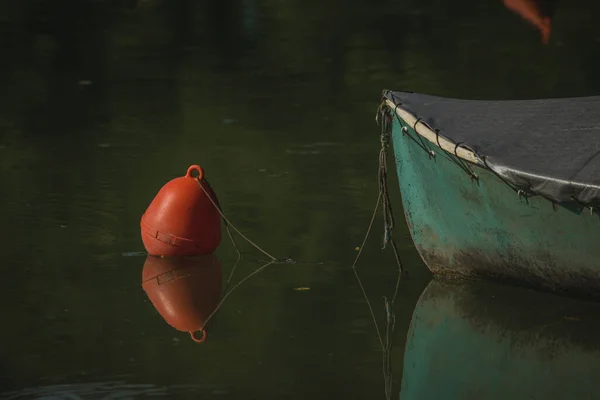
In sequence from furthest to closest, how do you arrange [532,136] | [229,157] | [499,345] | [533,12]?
1. [533,12]
2. [229,157]
3. [532,136]
4. [499,345]

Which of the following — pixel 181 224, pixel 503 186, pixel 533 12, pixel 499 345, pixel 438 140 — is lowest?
pixel 499 345

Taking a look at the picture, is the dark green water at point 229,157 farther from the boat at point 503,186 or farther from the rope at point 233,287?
the boat at point 503,186

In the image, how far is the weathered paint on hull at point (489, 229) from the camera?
8.19 meters

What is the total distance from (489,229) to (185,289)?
6.06ft

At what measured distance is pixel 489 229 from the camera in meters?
8.61

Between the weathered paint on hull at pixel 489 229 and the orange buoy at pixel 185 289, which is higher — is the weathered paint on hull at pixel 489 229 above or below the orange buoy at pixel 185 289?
above

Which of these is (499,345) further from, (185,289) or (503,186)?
(185,289)

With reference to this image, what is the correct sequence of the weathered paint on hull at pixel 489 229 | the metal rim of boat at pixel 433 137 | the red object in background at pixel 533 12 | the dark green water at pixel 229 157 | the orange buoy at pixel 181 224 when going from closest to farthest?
1. the dark green water at pixel 229 157
2. the weathered paint on hull at pixel 489 229
3. the metal rim of boat at pixel 433 137
4. the orange buoy at pixel 181 224
5. the red object in background at pixel 533 12

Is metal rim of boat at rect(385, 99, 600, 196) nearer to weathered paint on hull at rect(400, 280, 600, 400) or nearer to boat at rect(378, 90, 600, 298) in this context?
boat at rect(378, 90, 600, 298)

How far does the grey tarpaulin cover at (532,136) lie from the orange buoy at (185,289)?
5.23 ft

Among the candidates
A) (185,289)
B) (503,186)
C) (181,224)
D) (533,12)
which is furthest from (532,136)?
(533,12)

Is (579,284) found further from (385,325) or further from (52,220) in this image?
(52,220)

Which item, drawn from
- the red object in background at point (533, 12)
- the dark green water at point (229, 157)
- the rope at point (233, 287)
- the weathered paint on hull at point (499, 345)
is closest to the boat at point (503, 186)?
the weathered paint on hull at point (499, 345)

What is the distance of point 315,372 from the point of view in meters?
7.34
